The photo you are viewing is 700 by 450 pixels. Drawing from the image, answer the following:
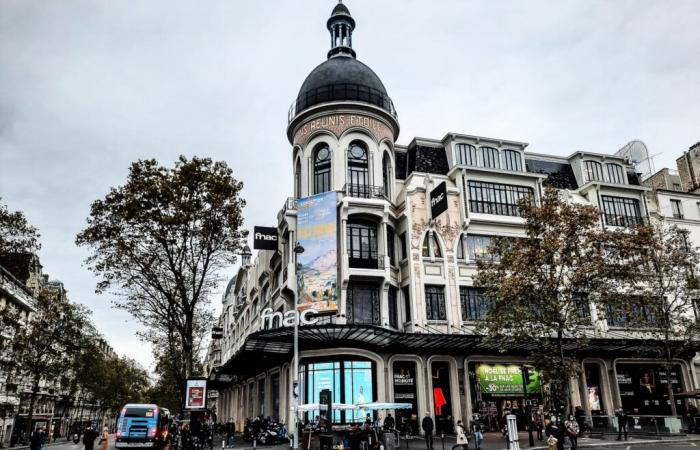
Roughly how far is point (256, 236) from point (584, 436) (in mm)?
22866

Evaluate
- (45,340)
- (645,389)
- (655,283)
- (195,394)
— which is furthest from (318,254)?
(45,340)

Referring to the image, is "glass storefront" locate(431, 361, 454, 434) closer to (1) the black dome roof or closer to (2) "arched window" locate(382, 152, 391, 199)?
(2) "arched window" locate(382, 152, 391, 199)

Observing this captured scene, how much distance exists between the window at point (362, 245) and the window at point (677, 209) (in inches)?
972

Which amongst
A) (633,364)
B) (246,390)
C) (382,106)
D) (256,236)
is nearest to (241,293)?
(246,390)

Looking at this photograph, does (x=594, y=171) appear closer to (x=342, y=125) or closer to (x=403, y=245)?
(x=403, y=245)

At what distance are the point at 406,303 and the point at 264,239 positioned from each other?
10542mm

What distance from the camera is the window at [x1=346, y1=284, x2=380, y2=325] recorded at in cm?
3216

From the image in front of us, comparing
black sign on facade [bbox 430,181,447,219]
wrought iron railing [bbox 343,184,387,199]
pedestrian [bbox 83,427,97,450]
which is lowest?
pedestrian [bbox 83,427,97,450]

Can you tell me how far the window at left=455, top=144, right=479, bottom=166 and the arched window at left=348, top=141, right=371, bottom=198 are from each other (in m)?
6.79

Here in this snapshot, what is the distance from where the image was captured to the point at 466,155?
123 feet

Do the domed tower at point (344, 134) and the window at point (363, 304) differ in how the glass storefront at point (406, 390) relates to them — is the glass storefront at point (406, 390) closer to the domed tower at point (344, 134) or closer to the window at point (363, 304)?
the window at point (363, 304)

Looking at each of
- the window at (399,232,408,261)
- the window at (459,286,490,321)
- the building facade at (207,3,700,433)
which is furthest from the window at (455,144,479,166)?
the window at (459,286,490,321)

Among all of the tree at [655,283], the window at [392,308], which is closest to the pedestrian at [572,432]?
the tree at [655,283]

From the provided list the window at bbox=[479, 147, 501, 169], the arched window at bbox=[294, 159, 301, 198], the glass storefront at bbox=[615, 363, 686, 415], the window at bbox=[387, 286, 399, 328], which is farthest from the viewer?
the window at bbox=[479, 147, 501, 169]
